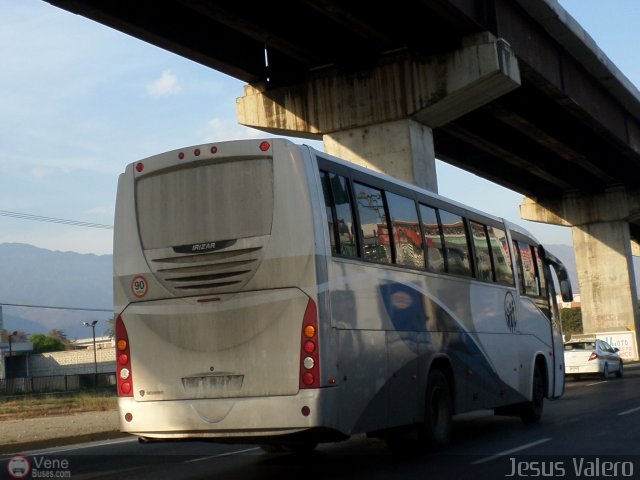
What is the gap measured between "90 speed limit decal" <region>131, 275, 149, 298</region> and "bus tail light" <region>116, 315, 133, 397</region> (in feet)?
1.24

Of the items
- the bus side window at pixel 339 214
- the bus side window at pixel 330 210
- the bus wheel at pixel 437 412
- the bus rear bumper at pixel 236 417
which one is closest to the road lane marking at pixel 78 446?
the bus rear bumper at pixel 236 417

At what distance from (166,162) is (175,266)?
123 centimetres

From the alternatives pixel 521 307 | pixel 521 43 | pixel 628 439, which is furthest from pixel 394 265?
pixel 521 43

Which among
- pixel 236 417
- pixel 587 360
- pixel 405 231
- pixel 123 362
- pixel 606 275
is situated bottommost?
pixel 587 360

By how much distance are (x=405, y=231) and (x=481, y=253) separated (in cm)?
315

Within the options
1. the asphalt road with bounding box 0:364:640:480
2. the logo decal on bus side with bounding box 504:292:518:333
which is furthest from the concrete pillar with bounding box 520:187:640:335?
the logo decal on bus side with bounding box 504:292:518:333

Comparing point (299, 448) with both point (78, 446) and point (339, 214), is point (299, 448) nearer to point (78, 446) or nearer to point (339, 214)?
point (339, 214)

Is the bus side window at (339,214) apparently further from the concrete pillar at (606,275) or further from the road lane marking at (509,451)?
the concrete pillar at (606,275)

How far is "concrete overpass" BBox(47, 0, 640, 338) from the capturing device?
72.7 feet

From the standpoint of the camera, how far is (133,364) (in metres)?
11.0

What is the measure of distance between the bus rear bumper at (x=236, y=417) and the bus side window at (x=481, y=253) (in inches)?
222

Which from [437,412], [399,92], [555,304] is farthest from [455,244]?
[399,92]

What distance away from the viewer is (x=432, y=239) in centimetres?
1341

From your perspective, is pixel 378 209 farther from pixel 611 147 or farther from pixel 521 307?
pixel 611 147
